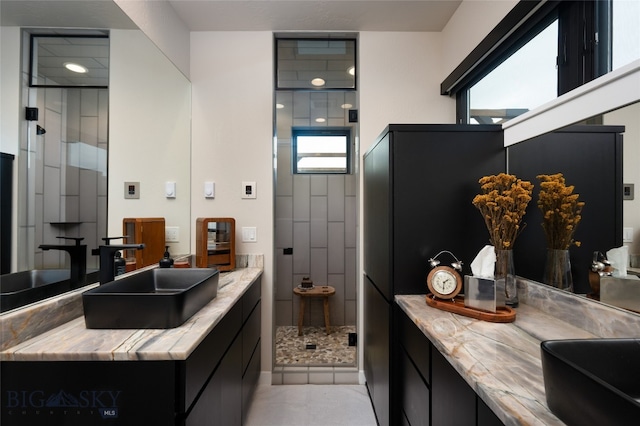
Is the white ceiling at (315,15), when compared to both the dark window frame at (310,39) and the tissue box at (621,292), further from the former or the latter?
the tissue box at (621,292)

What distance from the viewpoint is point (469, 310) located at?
1134 mm

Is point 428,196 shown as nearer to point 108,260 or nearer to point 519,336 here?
point 519,336

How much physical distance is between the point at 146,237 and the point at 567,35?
2.36 meters

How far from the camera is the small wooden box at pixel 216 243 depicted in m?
1.97

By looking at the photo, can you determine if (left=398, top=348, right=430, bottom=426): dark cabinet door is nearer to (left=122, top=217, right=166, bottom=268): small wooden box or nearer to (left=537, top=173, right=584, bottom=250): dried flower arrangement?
(left=537, top=173, right=584, bottom=250): dried flower arrangement

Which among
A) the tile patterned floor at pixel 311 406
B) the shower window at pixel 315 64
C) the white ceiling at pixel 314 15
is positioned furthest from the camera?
the shower window at pixel 315 64

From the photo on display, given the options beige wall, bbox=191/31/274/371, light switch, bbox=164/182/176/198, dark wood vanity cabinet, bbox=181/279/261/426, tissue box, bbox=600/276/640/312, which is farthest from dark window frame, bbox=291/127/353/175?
tissue box, bbox=600/276/640/312

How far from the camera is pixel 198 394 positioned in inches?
38.8

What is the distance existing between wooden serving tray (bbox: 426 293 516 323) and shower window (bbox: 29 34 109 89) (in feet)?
5.71

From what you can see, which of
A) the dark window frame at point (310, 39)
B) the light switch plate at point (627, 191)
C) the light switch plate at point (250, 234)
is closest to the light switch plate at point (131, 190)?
the light switch plate at point (250, 234)

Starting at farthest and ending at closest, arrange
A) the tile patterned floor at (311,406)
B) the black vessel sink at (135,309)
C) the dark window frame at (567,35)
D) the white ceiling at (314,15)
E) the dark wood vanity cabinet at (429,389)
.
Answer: the white ceiling at (314,15), the tile patterned floor at (311,406), the dark window frame at (567,35), the black vessel sink at (135,309), the dark wood vanity cabinet at (429,389)

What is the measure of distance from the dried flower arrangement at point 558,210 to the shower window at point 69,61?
6.58 feet

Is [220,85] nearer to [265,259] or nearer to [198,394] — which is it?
[265,259]

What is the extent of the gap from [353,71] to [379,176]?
4.03 ft
